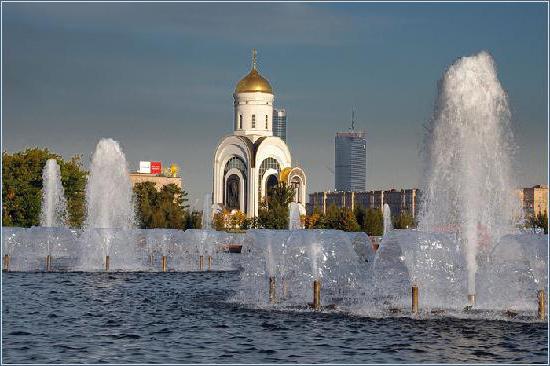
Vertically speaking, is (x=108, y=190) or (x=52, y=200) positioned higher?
(x=108, y=190)

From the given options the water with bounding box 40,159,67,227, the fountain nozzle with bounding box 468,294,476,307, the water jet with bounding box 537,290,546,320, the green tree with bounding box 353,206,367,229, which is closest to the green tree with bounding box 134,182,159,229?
the water with bounding box 40,159,67,227

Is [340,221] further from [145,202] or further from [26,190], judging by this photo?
[26,190]

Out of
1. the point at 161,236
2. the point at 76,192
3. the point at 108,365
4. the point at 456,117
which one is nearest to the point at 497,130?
the point at 456,117

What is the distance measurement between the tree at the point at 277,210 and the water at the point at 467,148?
57741 millimetres

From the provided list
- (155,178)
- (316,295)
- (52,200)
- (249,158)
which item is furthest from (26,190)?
(155,178)

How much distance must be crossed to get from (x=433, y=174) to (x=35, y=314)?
39.7 feet

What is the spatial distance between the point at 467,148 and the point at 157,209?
61.9 metres

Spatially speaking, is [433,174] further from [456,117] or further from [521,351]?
[521,351]

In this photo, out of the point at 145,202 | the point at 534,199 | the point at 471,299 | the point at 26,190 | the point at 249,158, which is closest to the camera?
the point at 471,299

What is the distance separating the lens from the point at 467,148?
30.5m

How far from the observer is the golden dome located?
116 m

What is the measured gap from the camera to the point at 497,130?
31.2 meters

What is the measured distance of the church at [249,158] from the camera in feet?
376

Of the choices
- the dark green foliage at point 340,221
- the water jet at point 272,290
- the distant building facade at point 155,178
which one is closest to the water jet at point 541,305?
the water jet at point 272,290
